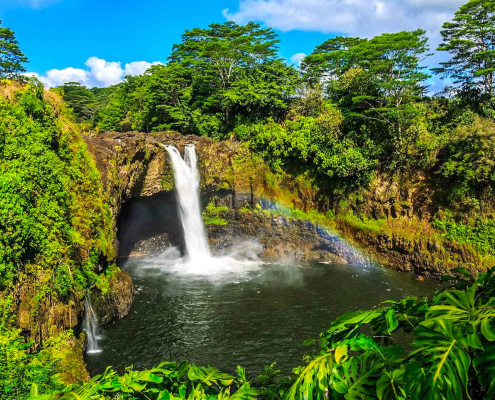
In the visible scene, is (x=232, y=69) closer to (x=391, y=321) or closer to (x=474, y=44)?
(x=474, y=44)

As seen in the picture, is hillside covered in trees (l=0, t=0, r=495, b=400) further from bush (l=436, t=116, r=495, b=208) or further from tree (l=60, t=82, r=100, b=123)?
tree (l=60, t=82, r=100, b=123)

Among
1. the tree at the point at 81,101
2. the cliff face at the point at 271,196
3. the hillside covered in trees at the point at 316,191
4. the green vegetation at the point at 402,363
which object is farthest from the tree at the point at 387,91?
the tree at the point at 81,101

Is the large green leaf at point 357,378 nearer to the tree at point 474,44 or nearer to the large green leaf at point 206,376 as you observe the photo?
the large green leaf at point 206,376

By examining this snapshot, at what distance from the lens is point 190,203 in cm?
2180

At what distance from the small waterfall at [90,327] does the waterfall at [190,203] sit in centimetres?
950

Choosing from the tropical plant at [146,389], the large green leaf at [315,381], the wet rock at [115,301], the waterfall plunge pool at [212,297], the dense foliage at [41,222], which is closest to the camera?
the large green leaf at [315,381]

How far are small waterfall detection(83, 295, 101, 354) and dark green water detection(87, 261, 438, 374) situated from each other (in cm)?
26

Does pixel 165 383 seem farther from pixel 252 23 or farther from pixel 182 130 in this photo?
pixel 252 23

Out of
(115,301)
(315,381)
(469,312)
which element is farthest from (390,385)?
(115,301)

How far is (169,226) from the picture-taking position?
22906mm

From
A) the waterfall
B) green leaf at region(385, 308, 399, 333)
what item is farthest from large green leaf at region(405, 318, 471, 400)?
the waterfall

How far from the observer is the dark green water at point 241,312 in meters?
10.8

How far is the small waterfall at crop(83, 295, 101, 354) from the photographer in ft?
36.4

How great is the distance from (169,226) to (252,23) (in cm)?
1881
